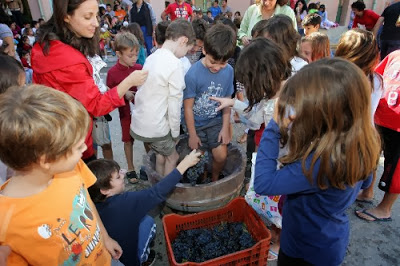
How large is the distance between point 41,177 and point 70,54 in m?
0.90

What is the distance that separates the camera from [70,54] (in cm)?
169

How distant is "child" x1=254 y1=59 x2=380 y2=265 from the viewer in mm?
1035

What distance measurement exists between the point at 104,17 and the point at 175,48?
29.1ft

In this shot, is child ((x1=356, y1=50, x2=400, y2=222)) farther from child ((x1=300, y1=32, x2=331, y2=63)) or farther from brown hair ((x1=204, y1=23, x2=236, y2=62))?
brown hair ((x1=204, y1=23, x2=236, y2=62))

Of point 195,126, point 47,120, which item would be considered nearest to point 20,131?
point 47,120

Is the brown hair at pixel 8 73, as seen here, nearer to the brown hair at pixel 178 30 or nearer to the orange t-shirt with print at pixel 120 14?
the brown hair at pixel 178 30

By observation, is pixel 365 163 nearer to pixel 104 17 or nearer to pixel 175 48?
pixel 175 48

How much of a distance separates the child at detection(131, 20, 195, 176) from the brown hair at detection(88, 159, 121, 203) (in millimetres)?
A: 608

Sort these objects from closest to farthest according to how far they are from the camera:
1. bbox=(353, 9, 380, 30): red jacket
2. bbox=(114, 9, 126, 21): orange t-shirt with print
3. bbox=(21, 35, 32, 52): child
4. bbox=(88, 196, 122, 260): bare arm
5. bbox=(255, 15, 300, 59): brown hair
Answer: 1. bbox=(88, 196, 122, 260): bare arm
2. bbox=(255, 15, 300, 59): brown hair
3. bbox=(353, 9, 380, 30): red jacket
4. bbox=(21, 35, 32, 52): child
5. bbox=(114, 9, 126, 21): orange t-shirt with print

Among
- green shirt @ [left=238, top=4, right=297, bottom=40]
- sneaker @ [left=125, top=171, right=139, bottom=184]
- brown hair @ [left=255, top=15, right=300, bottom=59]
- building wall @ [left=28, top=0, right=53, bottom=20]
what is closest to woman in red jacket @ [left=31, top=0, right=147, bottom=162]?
sneaker @ [left=125, top=171, right=139, bottom=184]

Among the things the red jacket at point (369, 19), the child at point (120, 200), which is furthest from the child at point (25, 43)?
the red jacket at point (369, 19)

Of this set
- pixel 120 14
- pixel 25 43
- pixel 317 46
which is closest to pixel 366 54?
pixel 317 46

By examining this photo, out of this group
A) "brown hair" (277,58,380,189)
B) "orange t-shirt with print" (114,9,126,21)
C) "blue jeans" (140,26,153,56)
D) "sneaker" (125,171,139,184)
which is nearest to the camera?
"brown hair" (277,58,380,189)

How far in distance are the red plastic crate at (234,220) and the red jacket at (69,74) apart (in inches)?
34.9
